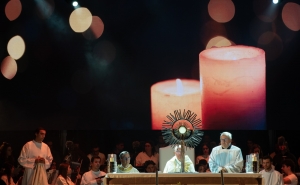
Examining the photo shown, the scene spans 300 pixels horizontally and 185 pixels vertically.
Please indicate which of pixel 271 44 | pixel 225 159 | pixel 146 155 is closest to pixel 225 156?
pixel 225 159

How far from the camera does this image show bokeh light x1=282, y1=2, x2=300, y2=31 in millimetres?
11312

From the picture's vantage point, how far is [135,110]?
36.8 ft

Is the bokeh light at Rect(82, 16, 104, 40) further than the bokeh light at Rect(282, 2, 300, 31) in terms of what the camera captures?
Yes

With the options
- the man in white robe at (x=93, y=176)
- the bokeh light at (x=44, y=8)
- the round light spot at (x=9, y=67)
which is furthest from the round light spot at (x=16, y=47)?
the man in white robe at (x=93, y=176)

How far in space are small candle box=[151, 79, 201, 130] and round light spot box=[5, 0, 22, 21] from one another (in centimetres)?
360

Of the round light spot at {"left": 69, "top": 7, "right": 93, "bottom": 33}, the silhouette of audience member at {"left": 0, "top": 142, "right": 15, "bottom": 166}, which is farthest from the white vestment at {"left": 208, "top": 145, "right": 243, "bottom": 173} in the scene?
the round light spot at {"left": 69, "top": 7, "right": 93, "bottom": 33}

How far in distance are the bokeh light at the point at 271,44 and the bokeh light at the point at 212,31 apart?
2.68ft

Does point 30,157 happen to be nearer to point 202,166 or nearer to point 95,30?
point 202,166

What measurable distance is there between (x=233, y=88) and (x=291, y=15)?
2.09m

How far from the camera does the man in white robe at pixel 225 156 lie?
27.3 ft

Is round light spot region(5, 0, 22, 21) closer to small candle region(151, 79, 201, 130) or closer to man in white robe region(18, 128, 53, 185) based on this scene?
small candle region(151, 79, 201, 130)

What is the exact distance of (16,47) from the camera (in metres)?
11.7

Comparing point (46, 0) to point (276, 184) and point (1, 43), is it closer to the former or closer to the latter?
point (1, 43)

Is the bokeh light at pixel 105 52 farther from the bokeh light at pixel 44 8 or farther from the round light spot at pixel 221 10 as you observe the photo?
the round light spot at pixel 221 10
